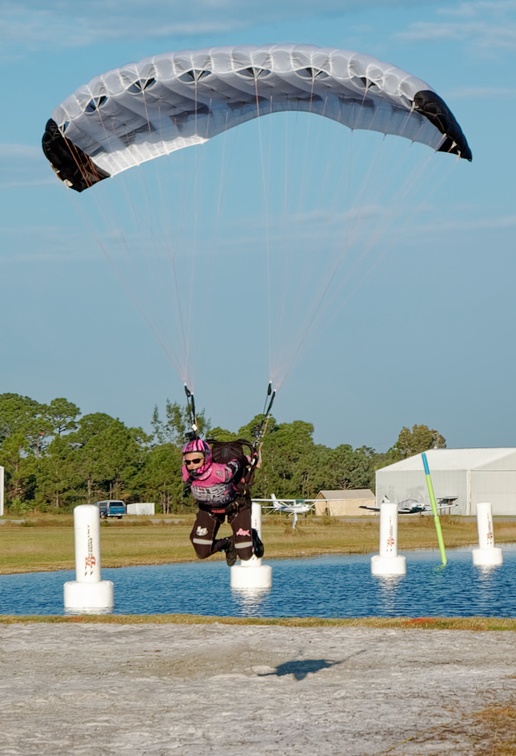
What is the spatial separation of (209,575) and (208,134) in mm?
16029

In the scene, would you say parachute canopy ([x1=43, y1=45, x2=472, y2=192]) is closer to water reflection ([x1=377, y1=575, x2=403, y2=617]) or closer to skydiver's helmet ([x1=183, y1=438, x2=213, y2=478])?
skydiver's helmet ([x1=183, y1=438, x2=213, y2=478])

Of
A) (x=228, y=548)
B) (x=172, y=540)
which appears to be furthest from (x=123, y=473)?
(x=228, y=548)

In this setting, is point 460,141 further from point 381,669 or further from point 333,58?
point 381,669

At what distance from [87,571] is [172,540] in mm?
25300

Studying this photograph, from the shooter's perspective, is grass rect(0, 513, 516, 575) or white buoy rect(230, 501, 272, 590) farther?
grass rect(0, 513, 516, 575)

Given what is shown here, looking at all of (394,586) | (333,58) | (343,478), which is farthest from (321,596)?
(343,478)

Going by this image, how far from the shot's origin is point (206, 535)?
571 inches

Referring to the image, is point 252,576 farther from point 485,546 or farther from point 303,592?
point 485,546

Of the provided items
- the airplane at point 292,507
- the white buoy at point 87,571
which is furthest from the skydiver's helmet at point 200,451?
the airplane at point 292,507

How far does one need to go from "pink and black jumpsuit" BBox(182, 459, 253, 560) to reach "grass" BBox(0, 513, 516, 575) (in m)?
19.6

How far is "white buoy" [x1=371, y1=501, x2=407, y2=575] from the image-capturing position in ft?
101

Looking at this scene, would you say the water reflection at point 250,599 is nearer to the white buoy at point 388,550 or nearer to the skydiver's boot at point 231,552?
the white buoy at point 388,550

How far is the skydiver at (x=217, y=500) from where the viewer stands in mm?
13930

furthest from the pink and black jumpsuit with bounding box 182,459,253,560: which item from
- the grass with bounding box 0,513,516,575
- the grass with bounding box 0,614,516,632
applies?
the grass with bounding box 0,513,516,575
